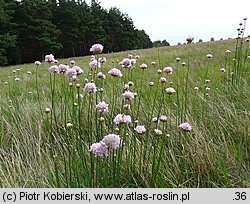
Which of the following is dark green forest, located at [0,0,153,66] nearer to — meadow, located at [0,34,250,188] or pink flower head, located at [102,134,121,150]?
meadow, located at [0,34,250,188]

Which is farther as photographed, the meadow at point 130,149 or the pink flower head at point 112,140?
the meadow at point 130,149

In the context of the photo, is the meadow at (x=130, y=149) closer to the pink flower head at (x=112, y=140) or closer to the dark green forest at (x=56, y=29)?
the pink flower head at (x=112, y=140)

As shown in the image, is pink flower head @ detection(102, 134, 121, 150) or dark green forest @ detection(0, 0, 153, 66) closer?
pink flower head @ detection(102, 134, 121, 150)

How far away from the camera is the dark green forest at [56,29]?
2606cm

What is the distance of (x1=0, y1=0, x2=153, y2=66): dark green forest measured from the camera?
2606 centimetres

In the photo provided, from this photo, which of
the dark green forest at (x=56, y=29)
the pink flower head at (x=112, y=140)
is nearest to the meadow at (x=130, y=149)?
the pink flower head at (x=112, y=140)

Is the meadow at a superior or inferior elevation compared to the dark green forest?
inferior

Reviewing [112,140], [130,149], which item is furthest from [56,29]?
[112,140]

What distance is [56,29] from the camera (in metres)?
31.0
